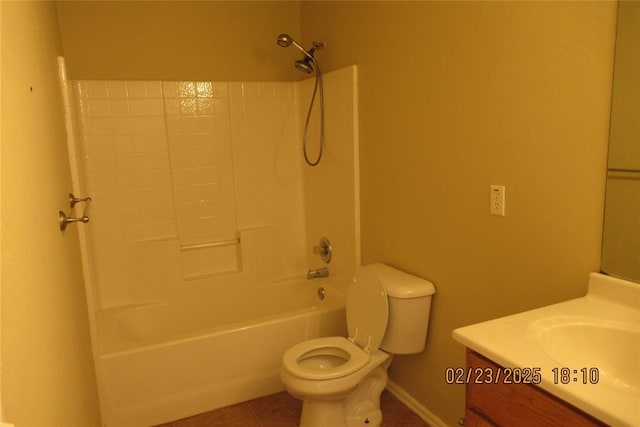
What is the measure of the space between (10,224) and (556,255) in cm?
145

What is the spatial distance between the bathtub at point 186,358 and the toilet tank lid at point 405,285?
21.3 inches

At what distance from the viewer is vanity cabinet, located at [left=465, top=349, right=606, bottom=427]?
866 mm

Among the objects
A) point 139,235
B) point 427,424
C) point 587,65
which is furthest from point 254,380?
point 587,65

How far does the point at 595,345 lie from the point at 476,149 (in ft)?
2.64

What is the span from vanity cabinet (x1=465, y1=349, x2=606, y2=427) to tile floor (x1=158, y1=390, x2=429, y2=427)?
1104mm

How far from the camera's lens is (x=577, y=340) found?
1126mm

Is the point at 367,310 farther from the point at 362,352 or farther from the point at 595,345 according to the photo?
the point at 595,345

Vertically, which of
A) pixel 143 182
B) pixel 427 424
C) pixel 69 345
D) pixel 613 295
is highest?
pixel 143 182

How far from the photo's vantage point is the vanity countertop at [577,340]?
0.92m

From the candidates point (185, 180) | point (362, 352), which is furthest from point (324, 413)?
point (185, 180)

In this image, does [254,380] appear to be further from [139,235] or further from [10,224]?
[10,224]

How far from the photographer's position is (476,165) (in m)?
1.67
